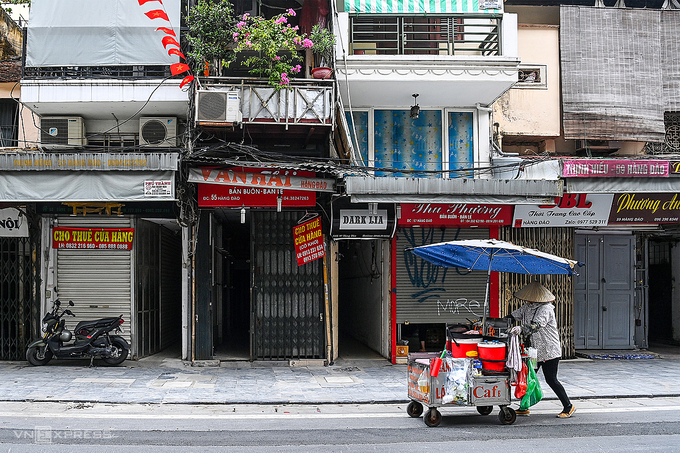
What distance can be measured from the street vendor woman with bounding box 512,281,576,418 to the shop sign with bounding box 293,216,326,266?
5236 mm

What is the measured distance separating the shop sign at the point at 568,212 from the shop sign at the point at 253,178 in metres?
4.91

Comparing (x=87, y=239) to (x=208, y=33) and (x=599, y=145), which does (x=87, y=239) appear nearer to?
(x=208, y=33)

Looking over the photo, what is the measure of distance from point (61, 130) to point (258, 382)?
705 cm

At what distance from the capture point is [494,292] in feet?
43.7

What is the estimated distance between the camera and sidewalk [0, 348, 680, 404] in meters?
9.31

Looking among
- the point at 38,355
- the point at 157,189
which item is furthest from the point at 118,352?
the point at 157,189

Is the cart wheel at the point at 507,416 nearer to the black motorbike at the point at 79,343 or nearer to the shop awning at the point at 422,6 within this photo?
the black motorbike at the point at 79,343

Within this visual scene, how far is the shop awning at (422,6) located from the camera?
41.3ft

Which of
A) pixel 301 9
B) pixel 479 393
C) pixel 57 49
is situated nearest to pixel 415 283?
pixel 479 393

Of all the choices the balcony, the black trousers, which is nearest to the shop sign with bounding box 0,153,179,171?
the balcony

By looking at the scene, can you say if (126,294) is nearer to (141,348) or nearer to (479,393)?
(141,348)

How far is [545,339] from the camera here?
27.0 feet

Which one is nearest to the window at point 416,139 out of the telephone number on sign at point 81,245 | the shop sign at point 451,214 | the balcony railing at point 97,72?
the shop sign at point 451,214

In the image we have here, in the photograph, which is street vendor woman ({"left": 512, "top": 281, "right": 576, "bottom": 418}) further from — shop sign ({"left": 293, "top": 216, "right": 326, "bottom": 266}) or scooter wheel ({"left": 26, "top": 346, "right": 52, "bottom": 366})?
scooter wheel ({"left": 26, "top": 346, "right": 52, "bottom": 366})
